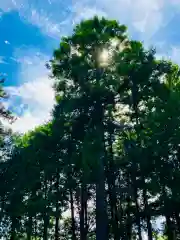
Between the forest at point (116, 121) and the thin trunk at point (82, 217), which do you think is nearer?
the forest at point (116, 121)

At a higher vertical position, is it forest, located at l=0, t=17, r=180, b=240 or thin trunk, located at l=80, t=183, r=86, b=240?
forest, located at l=0, t=17, r=180, b=240

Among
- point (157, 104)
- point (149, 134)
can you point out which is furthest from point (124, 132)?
point (157, 104)

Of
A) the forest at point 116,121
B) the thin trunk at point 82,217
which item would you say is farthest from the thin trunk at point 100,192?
the thin trunk at point 82,217

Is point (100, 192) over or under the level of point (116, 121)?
under

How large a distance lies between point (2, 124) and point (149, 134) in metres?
8.17

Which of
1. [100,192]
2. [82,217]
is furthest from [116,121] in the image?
[82,217]

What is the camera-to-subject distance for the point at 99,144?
1270cm

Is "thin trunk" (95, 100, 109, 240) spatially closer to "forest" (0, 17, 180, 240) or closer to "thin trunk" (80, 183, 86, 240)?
"forest" (0, 17, 180, 240)

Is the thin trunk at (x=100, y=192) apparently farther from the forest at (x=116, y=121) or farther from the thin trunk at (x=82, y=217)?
the thin trunk at (x=82, y=217)

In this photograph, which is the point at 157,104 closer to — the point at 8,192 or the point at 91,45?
the point at 91,45

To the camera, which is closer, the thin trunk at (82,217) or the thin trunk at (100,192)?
the thin trunk at (100,192)

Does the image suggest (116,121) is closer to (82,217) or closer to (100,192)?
(100,192)

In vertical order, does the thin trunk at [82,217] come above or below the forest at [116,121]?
below

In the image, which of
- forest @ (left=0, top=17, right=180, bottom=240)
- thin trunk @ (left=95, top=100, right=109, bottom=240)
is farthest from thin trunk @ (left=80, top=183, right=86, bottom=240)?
thin trunk @ (left=95, top=100, right=109, bottom=240)
